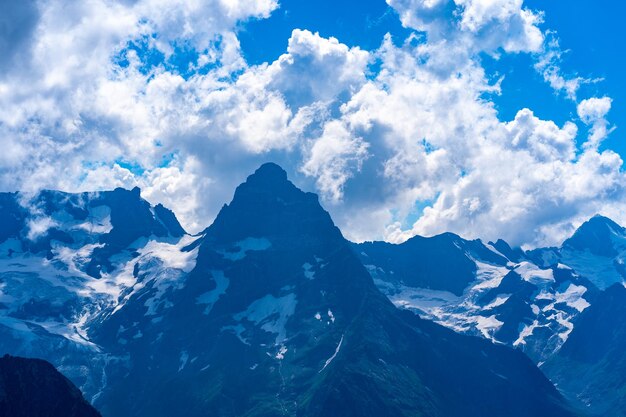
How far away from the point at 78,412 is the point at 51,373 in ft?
45.8

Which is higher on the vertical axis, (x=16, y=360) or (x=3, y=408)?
(x=16, y=360)

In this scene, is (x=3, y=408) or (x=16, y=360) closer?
(x=3, y=408)

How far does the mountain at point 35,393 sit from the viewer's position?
188m

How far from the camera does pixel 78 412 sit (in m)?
189

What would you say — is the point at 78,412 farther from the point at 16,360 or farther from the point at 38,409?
the point at 16,360

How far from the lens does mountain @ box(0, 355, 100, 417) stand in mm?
187538

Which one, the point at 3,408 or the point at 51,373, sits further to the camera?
the point at 51,373

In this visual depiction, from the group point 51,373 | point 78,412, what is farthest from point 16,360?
point 78,412

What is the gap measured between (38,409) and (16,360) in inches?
674

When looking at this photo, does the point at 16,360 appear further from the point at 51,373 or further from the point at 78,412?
the point at 78,412

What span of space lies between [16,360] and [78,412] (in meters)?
23.9

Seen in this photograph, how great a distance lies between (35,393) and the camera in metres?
192

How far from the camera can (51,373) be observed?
196 meters

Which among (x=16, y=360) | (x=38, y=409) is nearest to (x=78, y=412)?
(x=38, y=409)
